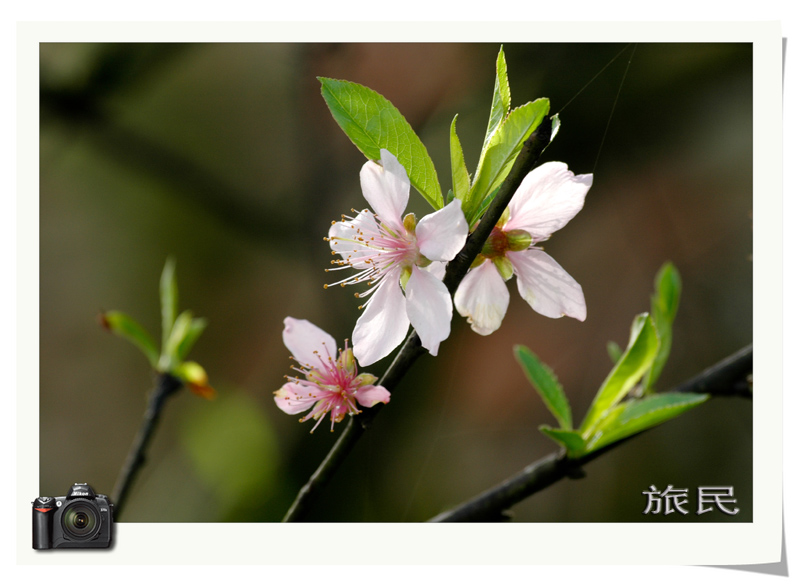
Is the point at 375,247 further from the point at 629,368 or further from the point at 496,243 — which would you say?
the point at 629,368

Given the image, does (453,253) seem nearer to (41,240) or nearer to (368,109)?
(368,109)

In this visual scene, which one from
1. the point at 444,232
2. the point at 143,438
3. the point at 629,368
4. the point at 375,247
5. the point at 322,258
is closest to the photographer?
the point at 444,232

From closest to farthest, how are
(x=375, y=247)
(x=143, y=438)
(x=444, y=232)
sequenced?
(x=444, y=232), (x=375, y=247), (x=143, y=438)

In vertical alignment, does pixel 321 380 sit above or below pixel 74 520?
above

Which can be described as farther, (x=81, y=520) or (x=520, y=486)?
(x=81, y=520)

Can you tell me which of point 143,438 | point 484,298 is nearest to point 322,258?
point 143,438

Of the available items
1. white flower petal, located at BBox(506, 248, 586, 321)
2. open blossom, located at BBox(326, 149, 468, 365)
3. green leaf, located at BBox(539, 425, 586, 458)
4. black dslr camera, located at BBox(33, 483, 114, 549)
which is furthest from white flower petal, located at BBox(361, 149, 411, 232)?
black dslr camera, located at BBox(33, 483, 114, 549)
